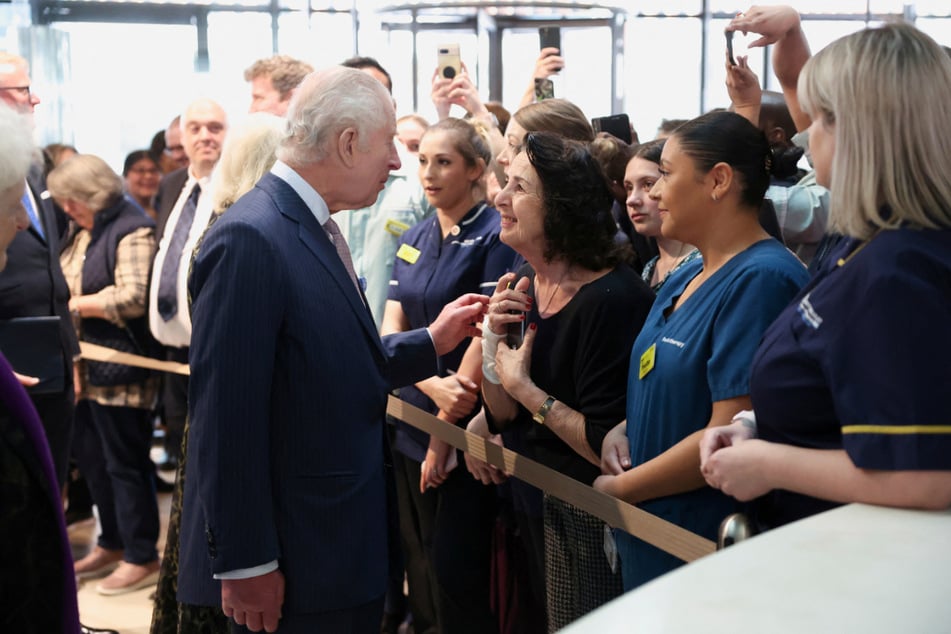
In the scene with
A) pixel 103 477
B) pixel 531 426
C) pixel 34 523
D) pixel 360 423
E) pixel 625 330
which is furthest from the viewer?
pixel 103 477

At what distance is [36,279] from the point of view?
12.5 ft

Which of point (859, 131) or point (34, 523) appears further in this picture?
point (34, 523)

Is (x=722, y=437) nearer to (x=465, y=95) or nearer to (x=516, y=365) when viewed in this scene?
(x=516, y=365)

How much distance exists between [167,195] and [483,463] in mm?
2501

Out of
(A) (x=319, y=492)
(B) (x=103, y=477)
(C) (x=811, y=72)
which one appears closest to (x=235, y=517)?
(A) (x=319, y=492)

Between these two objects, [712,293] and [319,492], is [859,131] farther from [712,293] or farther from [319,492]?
[319,492]

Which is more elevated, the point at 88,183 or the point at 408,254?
the point at 88,183

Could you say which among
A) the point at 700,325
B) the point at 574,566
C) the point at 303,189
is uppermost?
the point at 303,189

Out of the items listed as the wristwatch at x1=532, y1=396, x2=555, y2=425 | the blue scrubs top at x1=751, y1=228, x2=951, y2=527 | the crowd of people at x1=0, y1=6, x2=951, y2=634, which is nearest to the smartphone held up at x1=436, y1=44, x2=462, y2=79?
the crowd of people at x1=0, y1=6, x2=951, y2=634

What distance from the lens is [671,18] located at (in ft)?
38.6

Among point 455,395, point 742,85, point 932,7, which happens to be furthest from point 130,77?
point 742,85

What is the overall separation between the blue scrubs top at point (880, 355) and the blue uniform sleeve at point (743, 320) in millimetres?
454

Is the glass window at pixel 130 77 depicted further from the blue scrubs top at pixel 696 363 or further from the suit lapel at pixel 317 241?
the blue scrubs top at pixel 696 363

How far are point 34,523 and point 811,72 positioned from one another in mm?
1442
